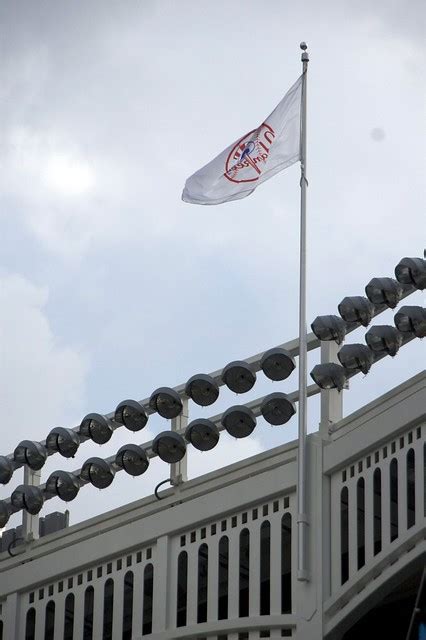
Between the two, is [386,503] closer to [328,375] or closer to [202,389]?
[328,375]

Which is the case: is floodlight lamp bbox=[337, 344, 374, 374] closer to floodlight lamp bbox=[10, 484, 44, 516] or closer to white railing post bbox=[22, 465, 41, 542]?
floodlight lamp bbox=[10, 484, 44, 516]

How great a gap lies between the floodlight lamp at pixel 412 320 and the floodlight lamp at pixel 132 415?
509cm

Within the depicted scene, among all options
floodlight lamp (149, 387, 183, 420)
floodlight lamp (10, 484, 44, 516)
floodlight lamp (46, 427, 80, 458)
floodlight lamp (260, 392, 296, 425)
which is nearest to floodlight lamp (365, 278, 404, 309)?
floodlight lamp (260, 392, 296, 425)

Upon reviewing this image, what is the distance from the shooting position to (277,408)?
25.8 metres

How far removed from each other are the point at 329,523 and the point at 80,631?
4771mm

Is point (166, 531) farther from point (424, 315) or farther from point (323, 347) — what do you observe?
point (424, 315)

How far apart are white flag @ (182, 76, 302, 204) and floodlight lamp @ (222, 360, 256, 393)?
2.40 metres

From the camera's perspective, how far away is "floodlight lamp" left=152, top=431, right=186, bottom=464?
87.0ft

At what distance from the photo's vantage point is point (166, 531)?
26.2m

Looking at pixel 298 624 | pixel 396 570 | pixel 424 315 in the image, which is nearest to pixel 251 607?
pixel 298 624

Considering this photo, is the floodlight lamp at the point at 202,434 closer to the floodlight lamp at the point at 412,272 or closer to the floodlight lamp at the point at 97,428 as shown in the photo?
the floodlight lamp at the point at 97,428

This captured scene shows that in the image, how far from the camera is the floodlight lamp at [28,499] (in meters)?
28.4

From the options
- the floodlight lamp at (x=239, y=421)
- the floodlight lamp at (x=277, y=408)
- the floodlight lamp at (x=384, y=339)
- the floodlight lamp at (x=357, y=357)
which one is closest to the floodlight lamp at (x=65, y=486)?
the floodlight lamp at (x=239, y=421)

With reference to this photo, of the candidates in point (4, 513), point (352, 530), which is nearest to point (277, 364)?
point (352, 530)
